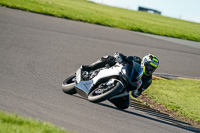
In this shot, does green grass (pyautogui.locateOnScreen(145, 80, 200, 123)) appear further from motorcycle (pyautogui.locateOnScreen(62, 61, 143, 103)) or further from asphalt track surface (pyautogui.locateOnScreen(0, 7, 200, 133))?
motorcycle (pyautogui.locateOnScreen(62, 61, 143, 103))

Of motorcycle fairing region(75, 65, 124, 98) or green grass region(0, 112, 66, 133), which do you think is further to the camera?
motorcycle fairing region(75, 65, 124, 98)

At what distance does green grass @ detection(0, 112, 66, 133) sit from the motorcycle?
244cm

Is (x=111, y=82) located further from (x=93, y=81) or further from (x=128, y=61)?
(x=128, y=61)

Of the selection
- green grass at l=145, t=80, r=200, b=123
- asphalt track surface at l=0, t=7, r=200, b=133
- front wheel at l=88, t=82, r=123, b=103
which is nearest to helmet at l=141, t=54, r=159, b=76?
front wheel at l=88, t=82, r=123, b=103

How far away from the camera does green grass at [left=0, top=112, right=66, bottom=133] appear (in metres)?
4.80

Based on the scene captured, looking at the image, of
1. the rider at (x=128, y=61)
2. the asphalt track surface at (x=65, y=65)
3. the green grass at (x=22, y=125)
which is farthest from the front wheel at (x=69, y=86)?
the green grass at (x=22, y=125)

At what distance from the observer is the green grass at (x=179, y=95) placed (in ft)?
33.8

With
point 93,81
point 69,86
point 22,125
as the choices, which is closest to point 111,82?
point 93,81

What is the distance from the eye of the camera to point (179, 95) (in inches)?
472

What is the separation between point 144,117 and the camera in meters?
8.21

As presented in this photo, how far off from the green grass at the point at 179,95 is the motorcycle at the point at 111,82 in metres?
2.42

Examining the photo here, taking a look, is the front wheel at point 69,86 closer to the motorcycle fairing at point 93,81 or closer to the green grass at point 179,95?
the motorcycle fairing at point 93,81

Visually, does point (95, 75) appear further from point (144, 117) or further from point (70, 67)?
point (70, 67)

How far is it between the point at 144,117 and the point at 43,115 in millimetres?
2678
